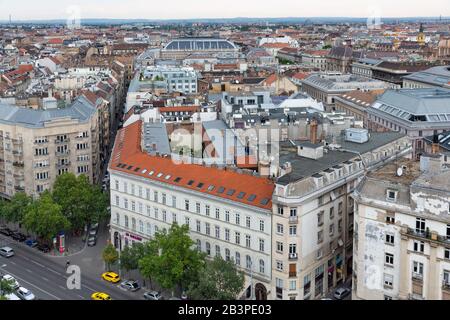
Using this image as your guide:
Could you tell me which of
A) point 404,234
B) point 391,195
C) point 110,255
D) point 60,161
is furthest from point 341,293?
point 60,161

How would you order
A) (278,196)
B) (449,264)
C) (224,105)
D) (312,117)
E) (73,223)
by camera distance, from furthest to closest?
(224,105) < (312,117) < (73,223) < (278,196) < (449,264)

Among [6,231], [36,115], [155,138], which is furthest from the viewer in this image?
[36,115]

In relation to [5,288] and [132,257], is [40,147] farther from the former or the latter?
[5,288]

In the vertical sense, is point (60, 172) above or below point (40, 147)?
below

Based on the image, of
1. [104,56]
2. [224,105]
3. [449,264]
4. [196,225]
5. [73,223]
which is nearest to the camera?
[449,264]

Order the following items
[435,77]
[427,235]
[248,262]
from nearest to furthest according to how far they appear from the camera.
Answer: [427,235] → [248,262] → [435,77]

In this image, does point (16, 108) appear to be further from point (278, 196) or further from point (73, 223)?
point (278, 196)

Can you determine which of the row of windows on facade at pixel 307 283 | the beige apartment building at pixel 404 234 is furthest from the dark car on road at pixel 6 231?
the beige apartment building at pixel 404 234
